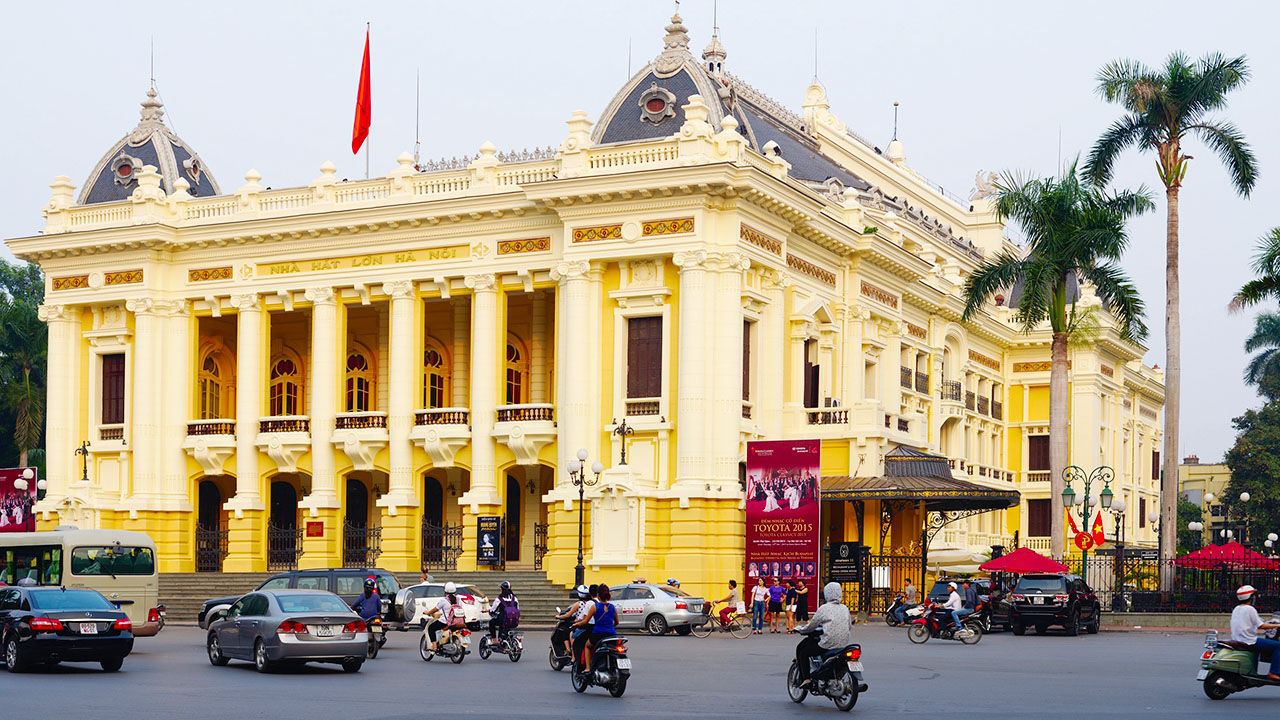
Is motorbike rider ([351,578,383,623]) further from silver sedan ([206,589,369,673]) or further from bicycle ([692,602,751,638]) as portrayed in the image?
bicycle ([692,602,751,638])

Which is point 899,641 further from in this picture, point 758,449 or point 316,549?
point 316,549

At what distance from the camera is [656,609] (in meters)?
39.7

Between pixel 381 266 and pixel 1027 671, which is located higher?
pixel 381 266

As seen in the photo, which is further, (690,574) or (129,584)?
(690,574)

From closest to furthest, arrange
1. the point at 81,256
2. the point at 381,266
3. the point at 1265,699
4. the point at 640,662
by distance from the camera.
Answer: the point at 1265,699, the point at 640,662, the point at 381,266, the point at 81,256

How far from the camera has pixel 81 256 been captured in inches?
2133

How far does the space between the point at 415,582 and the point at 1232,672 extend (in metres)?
29.5

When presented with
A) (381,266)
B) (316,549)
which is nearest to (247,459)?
(316,549)

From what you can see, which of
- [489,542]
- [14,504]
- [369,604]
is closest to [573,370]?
[489,542]

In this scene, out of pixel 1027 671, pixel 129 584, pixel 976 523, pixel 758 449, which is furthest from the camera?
pixel 976 523

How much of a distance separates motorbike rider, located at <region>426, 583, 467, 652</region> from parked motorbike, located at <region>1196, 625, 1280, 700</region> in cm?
1236

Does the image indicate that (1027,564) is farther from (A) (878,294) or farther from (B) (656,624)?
(A) (878,294)

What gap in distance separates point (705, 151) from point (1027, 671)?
21.4 meters

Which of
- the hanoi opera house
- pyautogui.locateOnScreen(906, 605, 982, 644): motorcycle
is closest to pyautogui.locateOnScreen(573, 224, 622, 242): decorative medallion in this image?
the hanoi opera house
